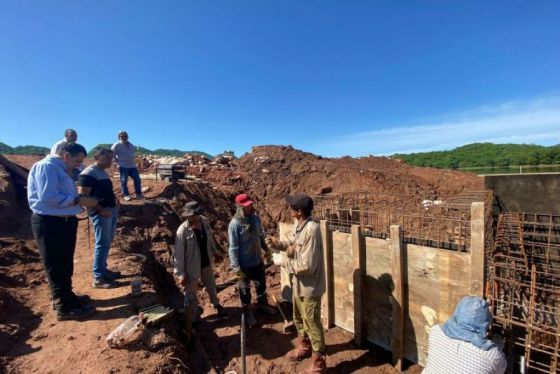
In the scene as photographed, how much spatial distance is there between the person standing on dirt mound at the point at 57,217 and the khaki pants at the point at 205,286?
130 cm

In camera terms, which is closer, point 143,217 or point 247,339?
point 247,339

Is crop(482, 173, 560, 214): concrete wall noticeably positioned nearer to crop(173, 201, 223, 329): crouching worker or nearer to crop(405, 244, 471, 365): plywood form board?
crop(405, 244, 471, 365): plywood form board

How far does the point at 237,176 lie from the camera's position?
1666 cm

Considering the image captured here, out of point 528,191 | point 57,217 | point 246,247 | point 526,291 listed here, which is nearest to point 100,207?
point 57,217

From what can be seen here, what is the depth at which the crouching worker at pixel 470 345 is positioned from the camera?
2217 mm

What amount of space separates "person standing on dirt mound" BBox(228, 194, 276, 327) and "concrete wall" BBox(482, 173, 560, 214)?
6.61 m

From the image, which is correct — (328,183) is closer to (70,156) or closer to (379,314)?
(379,314)

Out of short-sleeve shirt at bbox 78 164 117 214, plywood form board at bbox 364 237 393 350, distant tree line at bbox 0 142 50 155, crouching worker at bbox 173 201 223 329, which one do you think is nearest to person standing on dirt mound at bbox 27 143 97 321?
short-sleeve shirt at bbox 78 164 117 214

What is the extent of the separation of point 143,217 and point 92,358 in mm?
5725

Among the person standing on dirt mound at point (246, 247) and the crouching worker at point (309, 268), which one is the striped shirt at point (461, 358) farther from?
the person standing on dirt mound at point (246, 247)

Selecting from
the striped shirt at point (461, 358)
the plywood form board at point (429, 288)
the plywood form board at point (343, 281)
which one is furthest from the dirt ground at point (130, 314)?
the striped shirt at point (461, 358)

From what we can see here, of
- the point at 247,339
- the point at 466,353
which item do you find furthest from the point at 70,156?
the point at 466,353

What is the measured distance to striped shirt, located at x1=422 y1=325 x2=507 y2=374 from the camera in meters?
2.21

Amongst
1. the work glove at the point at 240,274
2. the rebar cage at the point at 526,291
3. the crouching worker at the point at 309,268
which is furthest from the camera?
the work glove at the point at 240,274
